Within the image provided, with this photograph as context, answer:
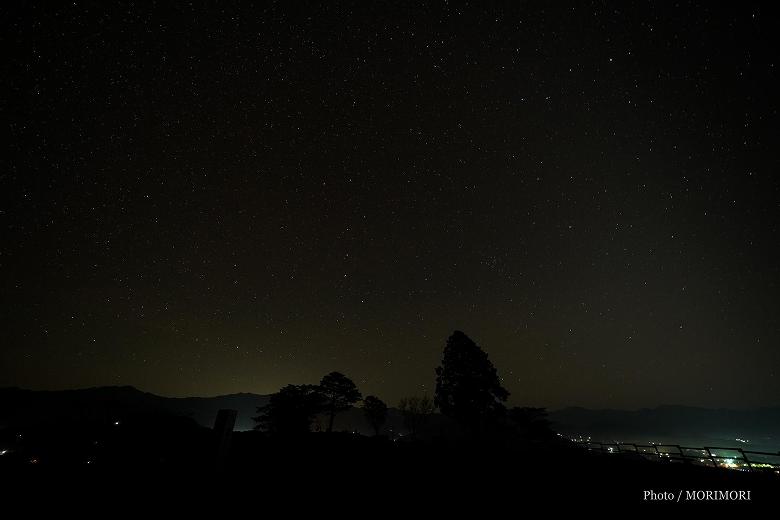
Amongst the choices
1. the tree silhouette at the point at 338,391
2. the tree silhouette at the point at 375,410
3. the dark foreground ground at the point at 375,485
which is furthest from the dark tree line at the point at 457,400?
the dark foreground ground at the point at 375,485

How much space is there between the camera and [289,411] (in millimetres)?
37500

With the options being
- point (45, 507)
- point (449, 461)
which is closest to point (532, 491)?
point (449, 461)

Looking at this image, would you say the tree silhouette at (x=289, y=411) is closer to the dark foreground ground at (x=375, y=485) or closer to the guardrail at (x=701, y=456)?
the dark foreground ground at (x=375, y=485)

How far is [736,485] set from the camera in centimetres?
997

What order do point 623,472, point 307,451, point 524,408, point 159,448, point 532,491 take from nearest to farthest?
1. point 532,491
2. point 623,472
3. point 307,451
4. point 159,448
5. point 524,408

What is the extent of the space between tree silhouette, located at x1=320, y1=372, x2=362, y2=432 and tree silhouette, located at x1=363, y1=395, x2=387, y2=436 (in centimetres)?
961

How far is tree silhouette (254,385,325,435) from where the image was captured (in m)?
36.6

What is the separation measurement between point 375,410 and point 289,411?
70.6 feet

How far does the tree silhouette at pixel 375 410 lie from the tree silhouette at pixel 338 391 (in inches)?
378

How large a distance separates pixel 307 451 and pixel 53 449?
693 inches

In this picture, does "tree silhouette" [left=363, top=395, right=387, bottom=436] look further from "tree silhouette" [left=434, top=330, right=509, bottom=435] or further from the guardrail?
the guardrail

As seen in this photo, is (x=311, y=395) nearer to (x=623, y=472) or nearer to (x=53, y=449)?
(x=53, y=449)

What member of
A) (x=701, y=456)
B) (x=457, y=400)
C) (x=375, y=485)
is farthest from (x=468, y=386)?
(x=375, y=485)

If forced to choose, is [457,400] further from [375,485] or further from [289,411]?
[375,485]
